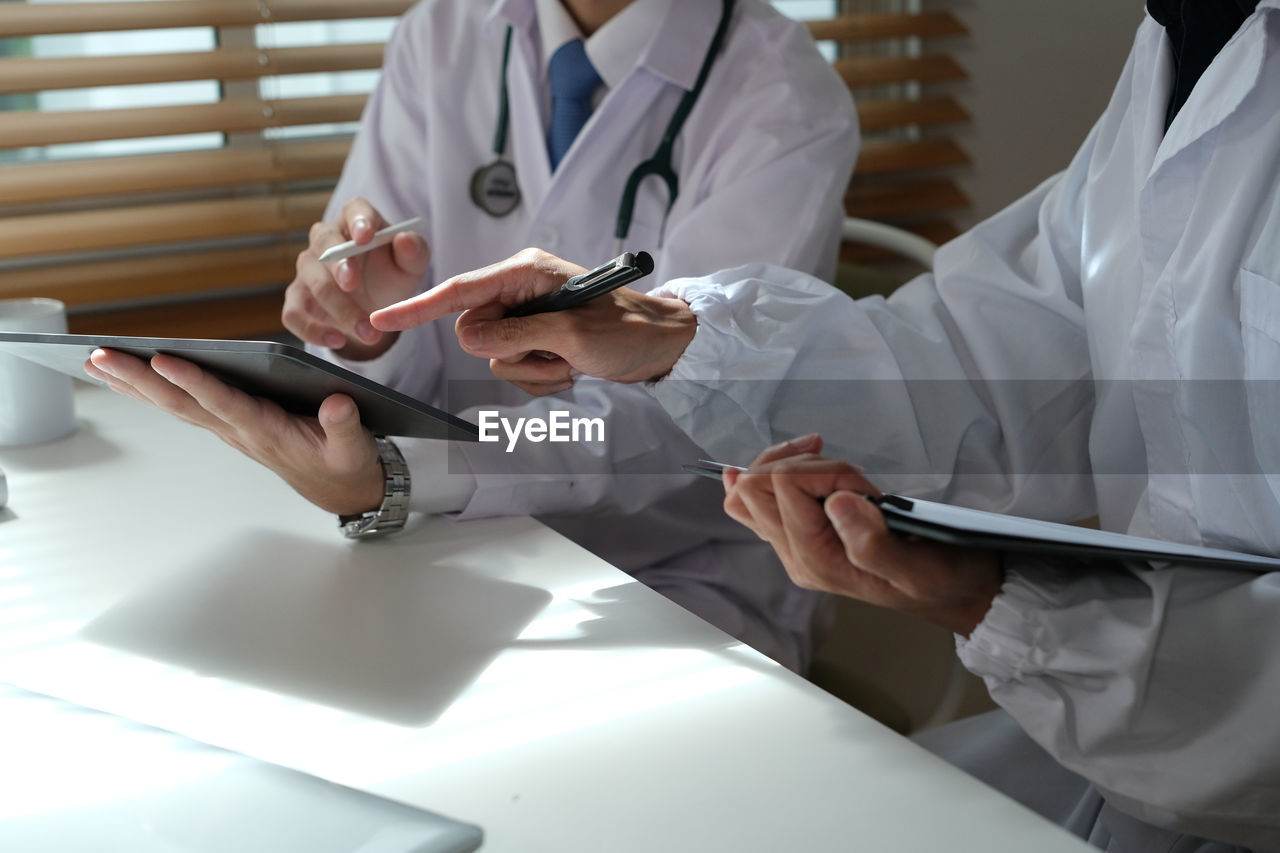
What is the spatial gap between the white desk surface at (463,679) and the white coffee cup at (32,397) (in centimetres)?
11

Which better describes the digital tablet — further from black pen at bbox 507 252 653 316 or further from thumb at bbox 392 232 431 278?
thumb at bbox 392 232 431 278

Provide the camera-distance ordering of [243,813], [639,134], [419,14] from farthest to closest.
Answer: [419,14]
[639,134]
[243,813]

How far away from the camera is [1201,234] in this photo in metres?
0.71

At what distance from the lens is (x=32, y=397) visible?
922 mm

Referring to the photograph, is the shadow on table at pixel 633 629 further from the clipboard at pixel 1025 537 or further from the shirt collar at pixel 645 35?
the shirt collar at pixel 645 35

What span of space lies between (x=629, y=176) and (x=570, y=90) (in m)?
0.10

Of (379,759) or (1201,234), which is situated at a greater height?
(1201,234)

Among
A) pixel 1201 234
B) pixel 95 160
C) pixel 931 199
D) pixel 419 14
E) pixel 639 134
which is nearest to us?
pixel 1201 234

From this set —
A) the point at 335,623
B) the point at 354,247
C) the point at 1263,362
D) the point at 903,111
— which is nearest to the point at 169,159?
the point at 354,247

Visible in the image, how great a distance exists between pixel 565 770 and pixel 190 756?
0.16 meters

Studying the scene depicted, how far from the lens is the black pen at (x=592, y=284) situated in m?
0.65

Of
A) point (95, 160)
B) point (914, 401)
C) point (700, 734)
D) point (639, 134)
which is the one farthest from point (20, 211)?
point (700, 734)

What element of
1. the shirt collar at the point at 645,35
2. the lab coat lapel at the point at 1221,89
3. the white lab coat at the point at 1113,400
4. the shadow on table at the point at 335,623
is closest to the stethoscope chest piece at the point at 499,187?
the shirt collar at the point at 645,35

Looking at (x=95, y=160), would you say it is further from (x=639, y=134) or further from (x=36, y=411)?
(x=639, y=134)
